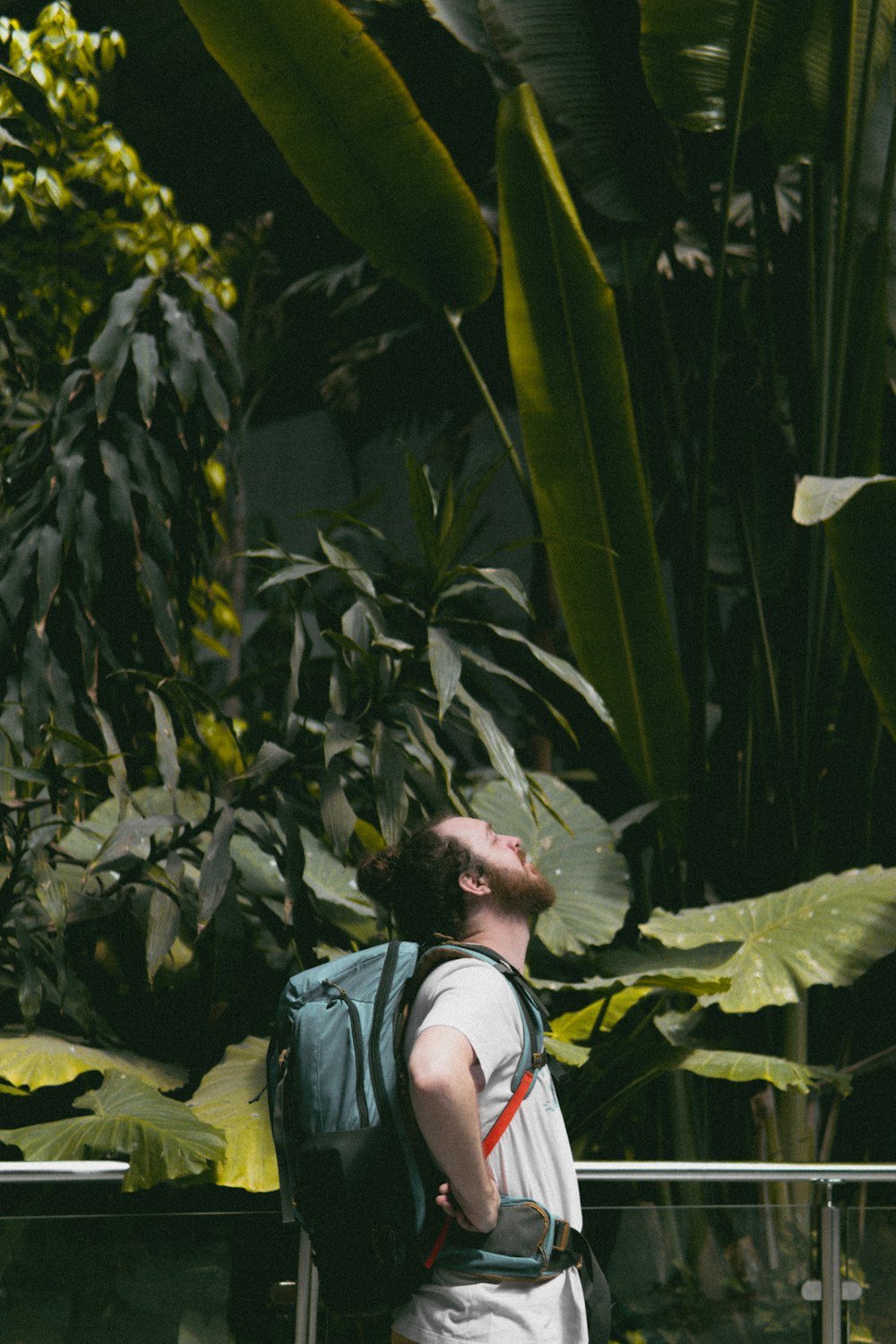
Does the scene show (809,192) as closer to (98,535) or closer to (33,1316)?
(98,535)

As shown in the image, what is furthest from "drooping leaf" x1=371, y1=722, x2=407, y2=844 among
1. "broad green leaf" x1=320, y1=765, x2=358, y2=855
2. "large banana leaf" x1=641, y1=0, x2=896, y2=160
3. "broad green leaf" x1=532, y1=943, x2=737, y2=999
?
"large banana leaf" x1=641, y1=0, x2=896, y2=160

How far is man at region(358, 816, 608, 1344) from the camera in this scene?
1.16 m

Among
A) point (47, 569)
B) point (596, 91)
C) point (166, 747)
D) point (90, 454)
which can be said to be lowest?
point (166, 747)

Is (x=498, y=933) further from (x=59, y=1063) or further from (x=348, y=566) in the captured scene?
(x=348, y=566)

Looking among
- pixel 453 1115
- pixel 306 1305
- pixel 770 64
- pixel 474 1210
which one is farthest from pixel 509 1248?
pixel 770 64

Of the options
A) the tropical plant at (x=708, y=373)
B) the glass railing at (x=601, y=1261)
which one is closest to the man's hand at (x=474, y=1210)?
the glass railing at (x=601, y=1261)

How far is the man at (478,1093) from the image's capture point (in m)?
1.16

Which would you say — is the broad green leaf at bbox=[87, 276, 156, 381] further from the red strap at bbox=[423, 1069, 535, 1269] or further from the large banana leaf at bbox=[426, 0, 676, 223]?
the red strap at bbox=[423, 1069, 535, 1269]

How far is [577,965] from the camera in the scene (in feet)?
11.4

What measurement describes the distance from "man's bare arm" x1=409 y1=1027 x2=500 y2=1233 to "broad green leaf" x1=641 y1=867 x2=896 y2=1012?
1.50m

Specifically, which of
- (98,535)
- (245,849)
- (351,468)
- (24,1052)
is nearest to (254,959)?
(245,849)

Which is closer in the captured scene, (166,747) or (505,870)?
(505,870)

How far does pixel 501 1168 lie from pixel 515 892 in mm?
283

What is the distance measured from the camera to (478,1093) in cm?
127
